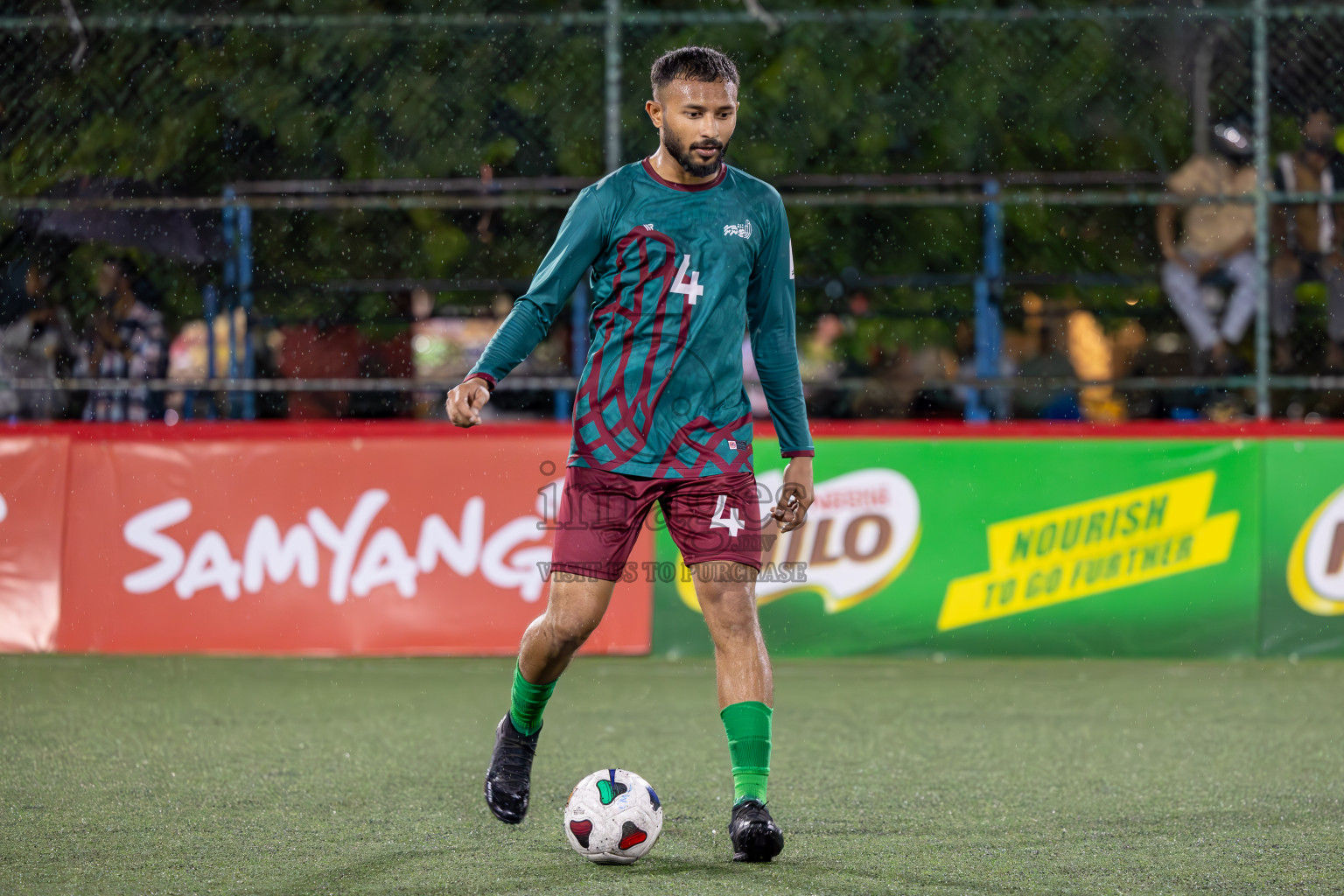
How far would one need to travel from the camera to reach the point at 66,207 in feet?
28.9

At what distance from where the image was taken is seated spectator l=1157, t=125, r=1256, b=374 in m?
9.34

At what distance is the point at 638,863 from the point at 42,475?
5.15 metres

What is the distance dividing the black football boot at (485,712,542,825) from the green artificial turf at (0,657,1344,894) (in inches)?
3.4

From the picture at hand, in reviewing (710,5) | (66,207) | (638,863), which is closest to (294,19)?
(66,207)

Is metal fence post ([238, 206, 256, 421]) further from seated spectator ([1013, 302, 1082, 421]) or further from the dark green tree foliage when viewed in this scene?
seated spectator ([1013, 302, 1082, 421])

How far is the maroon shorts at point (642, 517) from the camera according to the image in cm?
421

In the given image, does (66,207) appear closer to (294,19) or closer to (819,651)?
(294,19)

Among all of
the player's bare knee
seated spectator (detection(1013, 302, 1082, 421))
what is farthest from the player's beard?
seated spectator (detection(1013, 302, 1082, 421))

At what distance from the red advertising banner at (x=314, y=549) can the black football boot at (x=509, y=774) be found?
3.49 metres

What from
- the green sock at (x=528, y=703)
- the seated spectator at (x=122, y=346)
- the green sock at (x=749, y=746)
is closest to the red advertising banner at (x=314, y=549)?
the seated spectator at (x=122, y=346)

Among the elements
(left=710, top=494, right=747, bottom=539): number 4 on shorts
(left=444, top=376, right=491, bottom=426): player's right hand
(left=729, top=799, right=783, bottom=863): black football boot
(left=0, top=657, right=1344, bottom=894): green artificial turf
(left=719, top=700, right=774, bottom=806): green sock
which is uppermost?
(left=444, top=376, right=491, bottom=426): player's right hand

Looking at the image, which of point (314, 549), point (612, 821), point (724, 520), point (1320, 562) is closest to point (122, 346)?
point (314, 549)

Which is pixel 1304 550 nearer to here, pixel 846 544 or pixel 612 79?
pixel 846 544

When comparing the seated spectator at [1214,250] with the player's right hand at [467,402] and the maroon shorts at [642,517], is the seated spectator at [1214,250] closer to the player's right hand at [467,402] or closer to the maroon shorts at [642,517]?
the maroon shorts at [642,517]
